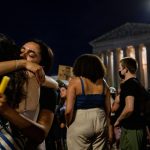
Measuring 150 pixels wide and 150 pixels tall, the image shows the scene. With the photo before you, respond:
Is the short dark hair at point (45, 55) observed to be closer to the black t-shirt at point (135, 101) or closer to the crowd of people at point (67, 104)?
the crowd of people at point (67, 104)

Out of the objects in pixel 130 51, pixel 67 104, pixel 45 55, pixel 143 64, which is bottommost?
pixel 67 104

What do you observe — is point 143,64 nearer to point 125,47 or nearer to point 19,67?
point 125,47

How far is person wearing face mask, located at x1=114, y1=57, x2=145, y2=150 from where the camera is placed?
5.01 meters

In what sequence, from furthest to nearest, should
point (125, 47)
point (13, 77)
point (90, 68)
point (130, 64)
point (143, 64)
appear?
point (125, 47) → point (143, 64) → point (130, 64) → point (90, 68) → point (13, 77)

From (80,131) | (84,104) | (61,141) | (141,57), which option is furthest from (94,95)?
(141,57)

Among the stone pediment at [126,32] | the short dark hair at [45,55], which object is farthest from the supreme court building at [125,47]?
the short dark hair at [45,55]

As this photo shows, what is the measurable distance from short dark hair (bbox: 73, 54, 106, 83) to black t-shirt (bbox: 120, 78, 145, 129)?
36.2 inches

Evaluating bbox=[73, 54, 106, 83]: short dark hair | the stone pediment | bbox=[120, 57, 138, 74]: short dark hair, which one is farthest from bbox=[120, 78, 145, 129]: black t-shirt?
the stone pediment

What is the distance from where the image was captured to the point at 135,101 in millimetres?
5086

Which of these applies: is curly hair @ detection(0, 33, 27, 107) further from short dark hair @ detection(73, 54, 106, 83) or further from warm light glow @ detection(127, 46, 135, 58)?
warm light glow @ detection(127, 46, 135, 58)

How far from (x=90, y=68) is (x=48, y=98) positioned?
1940mm

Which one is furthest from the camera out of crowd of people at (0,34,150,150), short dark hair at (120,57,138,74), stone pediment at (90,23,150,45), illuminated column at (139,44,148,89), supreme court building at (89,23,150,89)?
stone pediment at (90,23,150,45)

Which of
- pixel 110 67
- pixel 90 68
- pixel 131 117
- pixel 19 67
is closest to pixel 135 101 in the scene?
pixel 131 117

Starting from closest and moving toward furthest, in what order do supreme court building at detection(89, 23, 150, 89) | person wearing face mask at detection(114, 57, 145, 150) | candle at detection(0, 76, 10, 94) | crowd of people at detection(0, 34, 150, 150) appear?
candle at detection(0, 76, 10, 94)
crowd of people at detection(0, 34, 150, 150)
person wearing face mask at detection(114, 57, 145, 150)
supreme court building at detection(89, 23, 150, 89)
